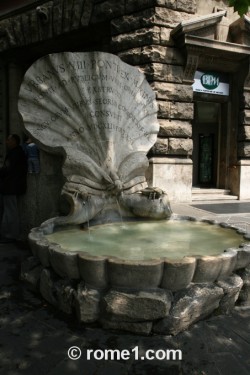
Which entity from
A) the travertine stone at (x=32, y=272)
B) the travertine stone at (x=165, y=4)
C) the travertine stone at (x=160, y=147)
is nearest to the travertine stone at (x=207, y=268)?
the travertine stone at (x=32, y=272)

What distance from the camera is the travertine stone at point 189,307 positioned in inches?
88.4

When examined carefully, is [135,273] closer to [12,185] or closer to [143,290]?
[143,290]

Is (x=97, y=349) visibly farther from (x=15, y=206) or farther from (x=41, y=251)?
(x=15, y=206)

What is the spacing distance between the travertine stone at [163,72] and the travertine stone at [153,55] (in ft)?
0.33

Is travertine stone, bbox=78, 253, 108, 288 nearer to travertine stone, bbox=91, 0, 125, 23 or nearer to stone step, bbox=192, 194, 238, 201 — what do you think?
stone step, bbox=192, 194, 238, 201

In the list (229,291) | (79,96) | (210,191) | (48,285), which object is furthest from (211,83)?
(48,285)

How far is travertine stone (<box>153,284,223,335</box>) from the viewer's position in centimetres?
224

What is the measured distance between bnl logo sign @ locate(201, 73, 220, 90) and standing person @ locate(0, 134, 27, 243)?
5.84m

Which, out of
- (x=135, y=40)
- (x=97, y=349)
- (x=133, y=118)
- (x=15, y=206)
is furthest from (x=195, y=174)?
(x=97, y=349)

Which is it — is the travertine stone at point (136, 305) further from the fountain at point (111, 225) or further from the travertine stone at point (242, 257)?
the travertine stone at point (242, 257)

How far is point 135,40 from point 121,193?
503cm

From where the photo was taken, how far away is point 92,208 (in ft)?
12.1

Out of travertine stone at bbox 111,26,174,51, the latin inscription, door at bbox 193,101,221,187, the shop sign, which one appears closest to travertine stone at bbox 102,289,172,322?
the latin inscription

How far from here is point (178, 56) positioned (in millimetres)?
7910
